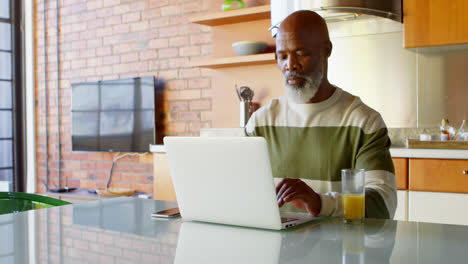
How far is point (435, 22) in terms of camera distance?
295 cm

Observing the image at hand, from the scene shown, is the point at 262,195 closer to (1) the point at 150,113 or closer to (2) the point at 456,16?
(2) the point at 456,16

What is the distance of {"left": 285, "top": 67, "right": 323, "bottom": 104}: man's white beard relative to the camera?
1.55 m

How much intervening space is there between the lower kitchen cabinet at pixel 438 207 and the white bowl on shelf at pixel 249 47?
1.46 metres

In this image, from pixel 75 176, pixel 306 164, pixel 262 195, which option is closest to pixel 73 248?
pixel 262 195

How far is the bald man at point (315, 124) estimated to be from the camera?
150 cm

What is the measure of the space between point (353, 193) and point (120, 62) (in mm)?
3712

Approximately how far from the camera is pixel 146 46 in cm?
432

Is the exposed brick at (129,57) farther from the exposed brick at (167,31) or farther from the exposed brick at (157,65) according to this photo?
the exposed brick at (167,31)

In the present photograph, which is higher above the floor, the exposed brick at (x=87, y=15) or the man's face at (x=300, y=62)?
the exposed brick at (x=87, y=15)

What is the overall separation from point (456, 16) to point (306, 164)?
190 centimetres

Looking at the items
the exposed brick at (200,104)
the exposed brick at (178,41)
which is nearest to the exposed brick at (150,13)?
the exposed brick at (178,41)

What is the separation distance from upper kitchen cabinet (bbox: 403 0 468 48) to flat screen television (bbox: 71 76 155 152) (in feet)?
6.74

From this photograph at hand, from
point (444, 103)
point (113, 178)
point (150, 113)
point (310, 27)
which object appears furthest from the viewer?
point (113, 178)

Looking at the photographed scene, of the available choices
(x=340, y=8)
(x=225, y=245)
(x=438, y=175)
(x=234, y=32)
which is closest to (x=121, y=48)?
(x=234, y=32)
